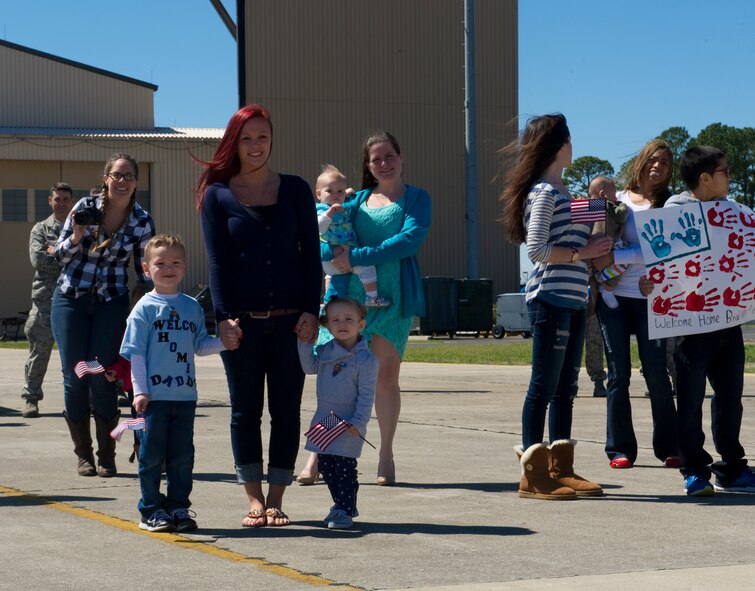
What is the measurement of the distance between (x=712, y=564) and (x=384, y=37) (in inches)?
1761

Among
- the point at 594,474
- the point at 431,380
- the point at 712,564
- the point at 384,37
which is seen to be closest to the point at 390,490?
the point at 594,474

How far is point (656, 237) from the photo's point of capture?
7.74 metres

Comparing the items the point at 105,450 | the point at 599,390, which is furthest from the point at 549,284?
the point at 599,390

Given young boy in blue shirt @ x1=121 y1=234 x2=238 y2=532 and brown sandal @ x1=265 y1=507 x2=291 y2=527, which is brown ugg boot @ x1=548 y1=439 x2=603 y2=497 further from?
young boy in blue shirt @ x1=121 y1=234 x2=238 y2=532

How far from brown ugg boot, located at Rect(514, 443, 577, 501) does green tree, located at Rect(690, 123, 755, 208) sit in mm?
106894

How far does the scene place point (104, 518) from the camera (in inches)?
253

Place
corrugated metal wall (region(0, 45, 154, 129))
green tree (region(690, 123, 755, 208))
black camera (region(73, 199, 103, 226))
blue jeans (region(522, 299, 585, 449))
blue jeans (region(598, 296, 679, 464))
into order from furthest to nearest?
green tree (region(690, 123, 755, 208)), corrugated metal wall (region(0, 45, 154, 129)), blue jeans (region(598, 296, 679, 464)), black camera (region(73, 199, 103, 226)), blue jeans (region(522, 299, 585, 449))

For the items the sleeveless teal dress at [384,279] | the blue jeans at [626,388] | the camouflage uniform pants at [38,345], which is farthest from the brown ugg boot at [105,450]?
the camouflage uniform pants at [38,345]

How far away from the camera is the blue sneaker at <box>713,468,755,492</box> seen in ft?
24.0

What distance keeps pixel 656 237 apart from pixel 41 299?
6695 millimetres

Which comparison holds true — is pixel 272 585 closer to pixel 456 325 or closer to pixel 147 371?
pixel 147 371

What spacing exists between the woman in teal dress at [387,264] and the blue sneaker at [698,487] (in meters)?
1.63

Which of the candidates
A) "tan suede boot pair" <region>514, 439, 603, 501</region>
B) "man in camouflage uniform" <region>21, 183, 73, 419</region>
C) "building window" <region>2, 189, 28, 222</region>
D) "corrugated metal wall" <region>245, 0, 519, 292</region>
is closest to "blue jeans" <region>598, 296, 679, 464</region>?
"tan suede boot pair" <region>514, 439, 603, 501</region>

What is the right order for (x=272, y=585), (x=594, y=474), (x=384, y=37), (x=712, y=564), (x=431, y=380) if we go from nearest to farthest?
1. (x=272, y=585)
2. (x=712, y=564)
3. (x=594, y=474)
4. (x=431, y=380)
5. (x=384, y=37)
